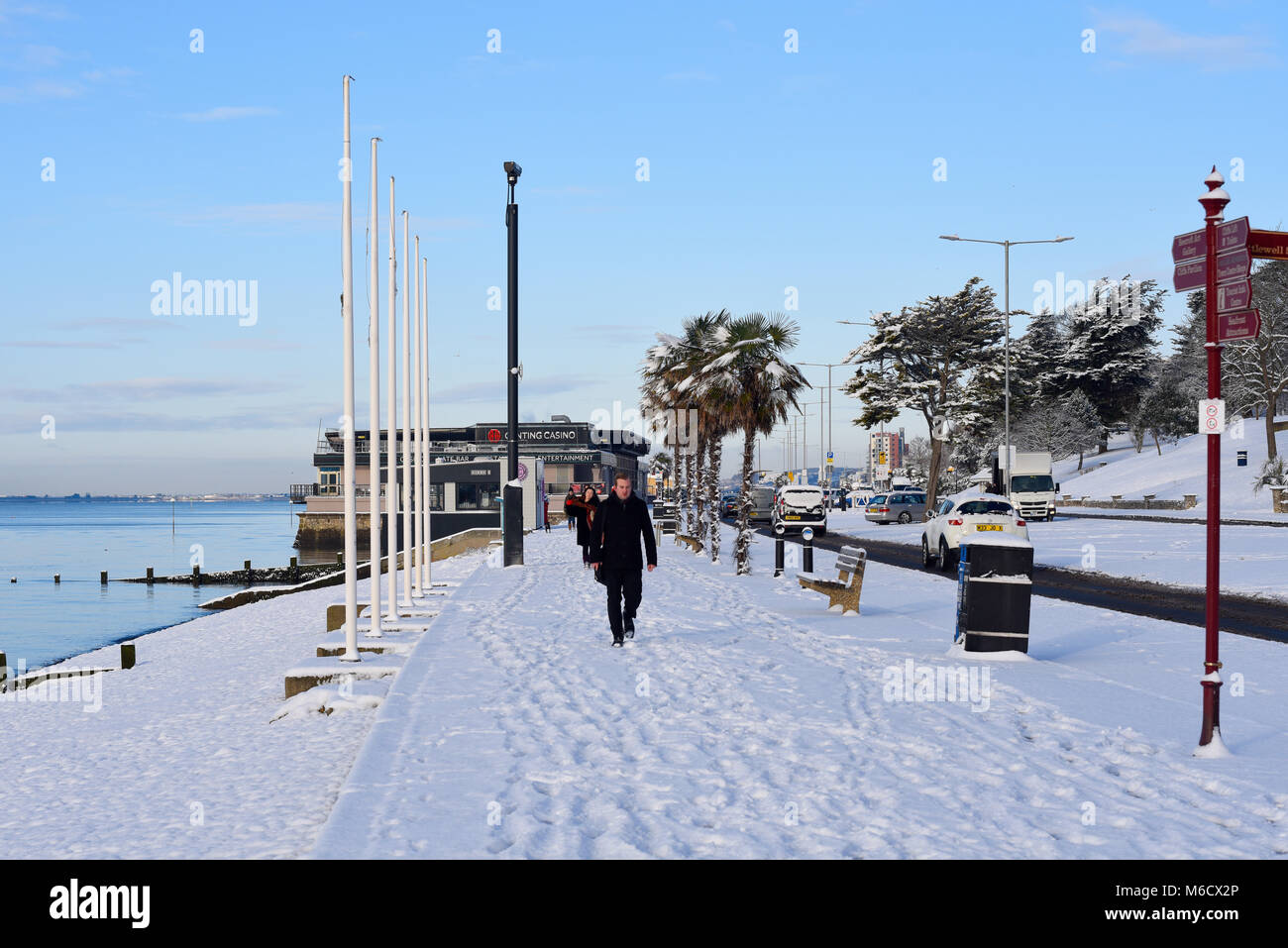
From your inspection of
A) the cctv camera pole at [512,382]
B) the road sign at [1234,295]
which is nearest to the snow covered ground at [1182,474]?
the cctv camera pole at [512,382]

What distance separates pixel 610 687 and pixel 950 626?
7.16 m

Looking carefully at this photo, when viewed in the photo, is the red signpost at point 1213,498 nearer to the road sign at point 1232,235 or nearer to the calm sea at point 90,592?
the road sign at point 1232,235

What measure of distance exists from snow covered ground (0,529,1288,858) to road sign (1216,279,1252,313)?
307cm

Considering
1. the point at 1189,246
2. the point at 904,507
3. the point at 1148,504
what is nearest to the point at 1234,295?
the point at 1189,246

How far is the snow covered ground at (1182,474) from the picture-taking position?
2288 inches

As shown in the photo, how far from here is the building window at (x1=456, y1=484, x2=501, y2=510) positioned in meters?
95.2

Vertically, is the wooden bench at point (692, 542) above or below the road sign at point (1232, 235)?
below

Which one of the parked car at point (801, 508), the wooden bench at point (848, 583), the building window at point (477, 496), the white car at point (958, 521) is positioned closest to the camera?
the wooden bench at point (848, 583)

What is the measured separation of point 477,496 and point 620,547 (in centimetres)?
8287

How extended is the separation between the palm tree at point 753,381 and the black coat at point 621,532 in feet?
42.0
